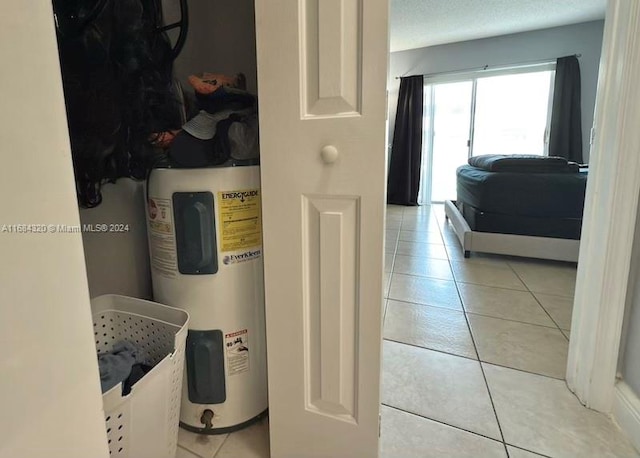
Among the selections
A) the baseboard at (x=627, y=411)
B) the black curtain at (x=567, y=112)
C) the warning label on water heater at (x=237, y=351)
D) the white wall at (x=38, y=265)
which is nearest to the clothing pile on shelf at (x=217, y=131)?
the white wall at (x=38, y=265)

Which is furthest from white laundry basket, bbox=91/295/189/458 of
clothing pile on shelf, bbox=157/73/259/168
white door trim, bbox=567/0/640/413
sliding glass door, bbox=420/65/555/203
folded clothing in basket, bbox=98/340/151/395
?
sliding glass door, bbox=420/65/555/203

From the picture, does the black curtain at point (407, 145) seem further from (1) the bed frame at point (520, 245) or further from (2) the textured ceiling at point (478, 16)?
(1) the bed frame at point (520, 245)

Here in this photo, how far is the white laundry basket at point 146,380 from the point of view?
65 cm

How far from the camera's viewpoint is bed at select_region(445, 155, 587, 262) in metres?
2.13

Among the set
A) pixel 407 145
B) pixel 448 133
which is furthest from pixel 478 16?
pixel 407 145

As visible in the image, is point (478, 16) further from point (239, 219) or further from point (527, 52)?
Result: point (239, 219)

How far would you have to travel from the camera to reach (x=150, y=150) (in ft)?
2.77

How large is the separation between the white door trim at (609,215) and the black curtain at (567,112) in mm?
4087

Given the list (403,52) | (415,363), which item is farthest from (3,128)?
(403,52)

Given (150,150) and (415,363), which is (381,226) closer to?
(150,150)

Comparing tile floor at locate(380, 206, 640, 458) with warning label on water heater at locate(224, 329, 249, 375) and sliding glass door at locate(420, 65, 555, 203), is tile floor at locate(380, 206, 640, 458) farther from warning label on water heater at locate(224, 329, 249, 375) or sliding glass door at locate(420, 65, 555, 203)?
sliding glass door at locate(420, 65, 555, 203)

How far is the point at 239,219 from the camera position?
2.71 ft

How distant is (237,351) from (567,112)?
16.6 ft

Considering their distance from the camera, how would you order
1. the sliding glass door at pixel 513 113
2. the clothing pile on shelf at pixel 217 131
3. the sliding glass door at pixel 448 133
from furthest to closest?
the sliding glass door at pixel 448 133, the sliding glass door at pixel 513 113, the clothing pile on shelf at pixel 217 131
